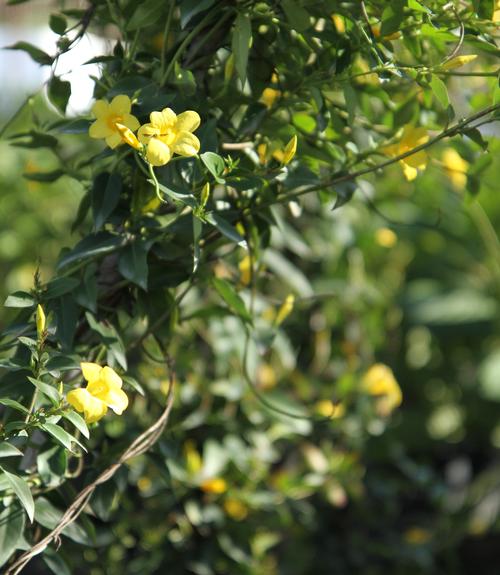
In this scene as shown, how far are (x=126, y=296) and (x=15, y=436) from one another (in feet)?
0.91

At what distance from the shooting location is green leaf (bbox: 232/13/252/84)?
0.84 m

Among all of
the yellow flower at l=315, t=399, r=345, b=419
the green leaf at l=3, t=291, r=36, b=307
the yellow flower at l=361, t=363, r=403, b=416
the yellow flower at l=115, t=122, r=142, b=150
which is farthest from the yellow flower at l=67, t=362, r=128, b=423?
the yellow flower at l=361, t=363, r=403, b=416

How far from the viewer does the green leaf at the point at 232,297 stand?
100 centimetres

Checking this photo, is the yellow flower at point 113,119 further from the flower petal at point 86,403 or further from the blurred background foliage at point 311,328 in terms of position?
the flower petal at point 86,403

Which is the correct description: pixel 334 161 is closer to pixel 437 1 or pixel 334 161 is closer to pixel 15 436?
pixel 437 1

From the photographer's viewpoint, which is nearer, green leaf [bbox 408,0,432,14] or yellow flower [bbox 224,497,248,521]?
green leaf [bbox 408,0,432,14]

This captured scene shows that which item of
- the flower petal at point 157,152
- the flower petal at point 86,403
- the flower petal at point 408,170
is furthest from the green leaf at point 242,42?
the flower petal at point 86,403

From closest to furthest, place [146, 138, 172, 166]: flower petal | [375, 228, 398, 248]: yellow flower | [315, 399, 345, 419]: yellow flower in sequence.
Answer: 1. [146, 138, 172, 166]: flower petal
2. [315, 399, 345, 419]: yellow flower
3. [375, 228, 398, 248]: yellow flower

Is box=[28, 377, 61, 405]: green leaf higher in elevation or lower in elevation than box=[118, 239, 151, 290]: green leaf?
higher

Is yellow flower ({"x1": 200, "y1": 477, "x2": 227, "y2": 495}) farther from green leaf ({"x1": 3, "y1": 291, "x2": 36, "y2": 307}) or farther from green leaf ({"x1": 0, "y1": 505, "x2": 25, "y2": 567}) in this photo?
green leaf ({"x1": 3, "y1": 291, "x2": 36, "y2": 307})

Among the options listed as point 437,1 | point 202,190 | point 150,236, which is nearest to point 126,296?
point 150,236

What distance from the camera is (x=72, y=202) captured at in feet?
7.04

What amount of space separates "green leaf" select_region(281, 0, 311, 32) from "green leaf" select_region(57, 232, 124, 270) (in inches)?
11.7

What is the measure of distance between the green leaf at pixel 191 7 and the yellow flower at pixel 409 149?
0.90 ft
